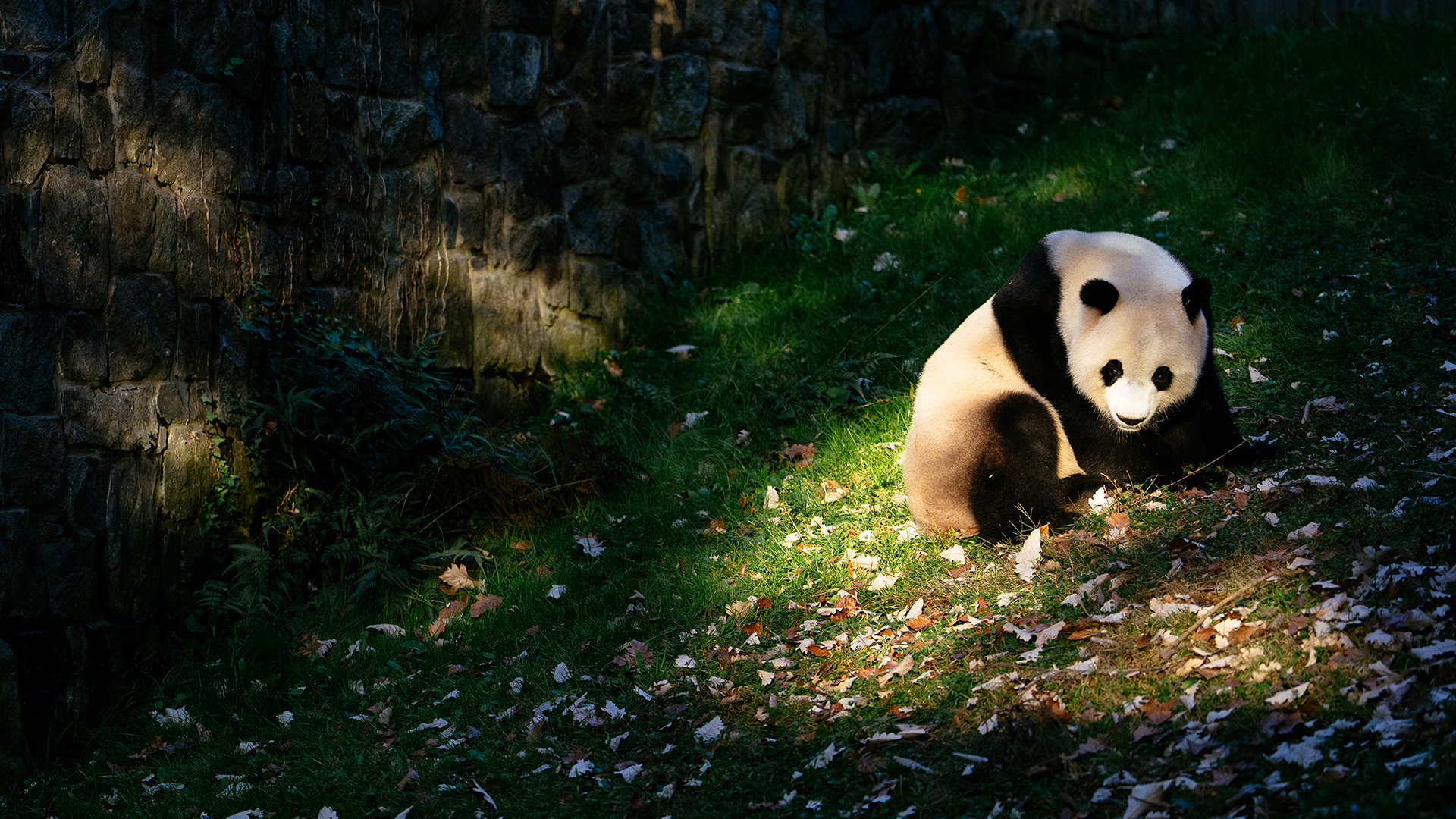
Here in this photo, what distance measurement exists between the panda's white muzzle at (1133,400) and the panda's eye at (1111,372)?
0.02 m

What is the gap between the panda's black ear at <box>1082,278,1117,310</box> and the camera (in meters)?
4.52

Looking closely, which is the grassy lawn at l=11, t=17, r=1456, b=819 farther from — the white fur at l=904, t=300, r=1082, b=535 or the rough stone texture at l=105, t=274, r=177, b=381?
the rough stone texture at l=105, t=274, r=177, b=381

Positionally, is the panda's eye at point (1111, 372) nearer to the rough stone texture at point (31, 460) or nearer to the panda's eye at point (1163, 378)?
the panda's eye at point (1163, 378)

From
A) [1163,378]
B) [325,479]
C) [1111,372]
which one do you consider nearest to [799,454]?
[1111,372]

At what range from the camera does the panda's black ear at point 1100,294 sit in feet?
14.8

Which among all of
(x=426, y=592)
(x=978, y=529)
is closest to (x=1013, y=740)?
(x=978, y=529)

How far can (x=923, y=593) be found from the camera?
5.12 m

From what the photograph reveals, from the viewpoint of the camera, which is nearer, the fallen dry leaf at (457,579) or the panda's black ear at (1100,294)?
the panda's black ear at (1100,294)

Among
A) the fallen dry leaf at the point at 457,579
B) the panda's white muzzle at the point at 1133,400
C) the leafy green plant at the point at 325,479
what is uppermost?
the panda's white muzzle at the point at 1133,400

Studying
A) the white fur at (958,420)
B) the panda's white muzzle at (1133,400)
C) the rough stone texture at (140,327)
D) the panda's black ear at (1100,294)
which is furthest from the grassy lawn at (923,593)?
the rough stone texture at (140,327)

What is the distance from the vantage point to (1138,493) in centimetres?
522

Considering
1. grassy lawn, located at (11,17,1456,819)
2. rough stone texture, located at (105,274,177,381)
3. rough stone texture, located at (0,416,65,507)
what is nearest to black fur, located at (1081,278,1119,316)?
grassy lawn, located at (11,17,1456,819)

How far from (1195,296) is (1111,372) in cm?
47

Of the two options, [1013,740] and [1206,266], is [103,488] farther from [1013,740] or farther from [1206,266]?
[1206,266]
